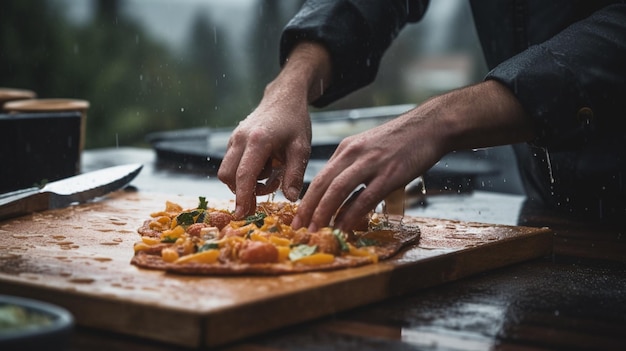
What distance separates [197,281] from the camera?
1357mm

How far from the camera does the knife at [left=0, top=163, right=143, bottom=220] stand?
203 centimetres

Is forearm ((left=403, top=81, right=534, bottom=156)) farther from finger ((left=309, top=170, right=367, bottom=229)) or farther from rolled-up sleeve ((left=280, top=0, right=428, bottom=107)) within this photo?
rolled-up sleeve ((left=280, top=0, right=428, bottom=107))

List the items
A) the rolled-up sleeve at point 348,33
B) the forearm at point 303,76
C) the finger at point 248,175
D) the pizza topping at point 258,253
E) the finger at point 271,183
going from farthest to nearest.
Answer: the rolled-up sleeve at point 348,33 < the forearm at point 303,76 < the finger at point 271,183 < the finger at point 248,175 < the pizza topping at point 258,253

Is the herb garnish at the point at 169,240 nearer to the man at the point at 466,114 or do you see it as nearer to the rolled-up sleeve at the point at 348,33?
the man at the point at 466,114

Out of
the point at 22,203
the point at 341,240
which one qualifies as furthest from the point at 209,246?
the point at 22,203

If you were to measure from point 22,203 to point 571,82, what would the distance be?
4.01 feet

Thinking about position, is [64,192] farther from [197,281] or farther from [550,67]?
[550,67]

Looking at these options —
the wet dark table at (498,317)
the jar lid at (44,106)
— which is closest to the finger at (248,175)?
the wet dark table at (498,317)

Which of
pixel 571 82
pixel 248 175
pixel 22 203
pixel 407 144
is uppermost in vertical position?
pixel 571 82

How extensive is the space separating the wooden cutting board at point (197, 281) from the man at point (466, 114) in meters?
0.18

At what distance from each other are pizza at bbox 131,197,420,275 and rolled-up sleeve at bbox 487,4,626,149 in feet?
1.13

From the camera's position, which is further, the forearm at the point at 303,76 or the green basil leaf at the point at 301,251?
the forearm at the point at 303,76

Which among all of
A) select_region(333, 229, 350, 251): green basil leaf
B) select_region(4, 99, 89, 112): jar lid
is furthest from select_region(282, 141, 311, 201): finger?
select_region(4, 99, 89, 112): jar lid

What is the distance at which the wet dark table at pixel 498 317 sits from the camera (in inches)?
46.8
